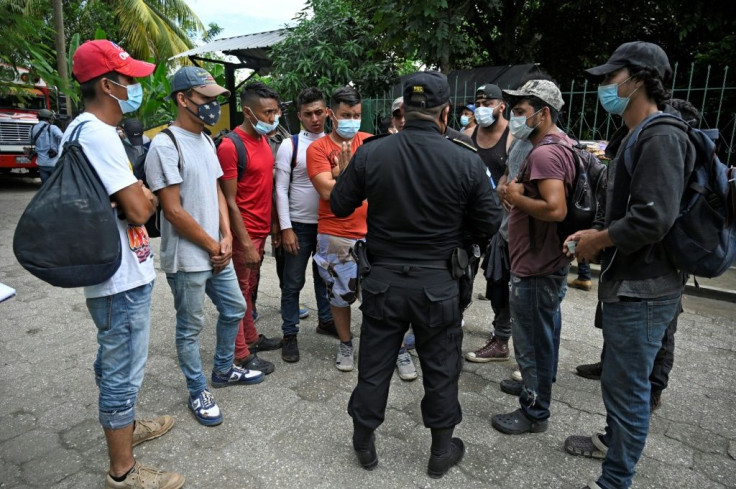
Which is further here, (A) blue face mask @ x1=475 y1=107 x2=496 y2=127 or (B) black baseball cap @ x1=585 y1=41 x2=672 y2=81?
(A) blue face mask @ x1=475 y1=107 x2=496 y2=127

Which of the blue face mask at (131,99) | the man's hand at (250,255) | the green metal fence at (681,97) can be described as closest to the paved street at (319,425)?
the blue face mask at (131,99)

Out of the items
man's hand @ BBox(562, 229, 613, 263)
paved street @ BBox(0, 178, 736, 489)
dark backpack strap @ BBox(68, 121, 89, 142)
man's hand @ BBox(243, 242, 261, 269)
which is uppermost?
dark backpack strap @ BBox(68, 121, 89, 142)

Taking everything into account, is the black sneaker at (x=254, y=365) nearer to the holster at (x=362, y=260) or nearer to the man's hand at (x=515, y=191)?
the holster at (x=362, y=260)

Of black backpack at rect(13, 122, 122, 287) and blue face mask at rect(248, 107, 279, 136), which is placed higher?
blue face mask at rect(248, 107, 279, 136)

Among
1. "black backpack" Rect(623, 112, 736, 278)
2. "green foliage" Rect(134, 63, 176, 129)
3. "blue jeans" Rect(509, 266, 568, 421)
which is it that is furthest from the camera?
"green foliage" Rect(134, 63, 176, 129)

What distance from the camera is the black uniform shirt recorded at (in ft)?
7.25

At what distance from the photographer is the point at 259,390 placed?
328 cm

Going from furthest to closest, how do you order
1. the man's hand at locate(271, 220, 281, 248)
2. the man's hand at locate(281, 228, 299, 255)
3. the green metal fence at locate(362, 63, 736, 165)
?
1. the green metal fence at locate(362, 63, 736, 165)
2. the man's hand at locate(271, 220, 281, 248)
3. the man's hand at locate(281, 228, 299, 255)

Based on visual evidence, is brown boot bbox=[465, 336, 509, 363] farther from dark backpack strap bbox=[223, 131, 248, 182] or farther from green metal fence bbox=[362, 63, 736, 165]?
green metal fence bbox=[362, 63, 736, 165]

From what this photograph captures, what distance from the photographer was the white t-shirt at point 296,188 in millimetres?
3695

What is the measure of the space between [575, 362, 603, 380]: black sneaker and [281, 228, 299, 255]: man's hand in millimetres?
2281

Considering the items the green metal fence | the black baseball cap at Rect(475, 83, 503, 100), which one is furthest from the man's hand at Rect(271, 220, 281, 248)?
the green metal fence

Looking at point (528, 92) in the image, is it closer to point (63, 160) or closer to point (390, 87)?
point (63, 160)

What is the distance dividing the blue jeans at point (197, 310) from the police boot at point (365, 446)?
105 cm
